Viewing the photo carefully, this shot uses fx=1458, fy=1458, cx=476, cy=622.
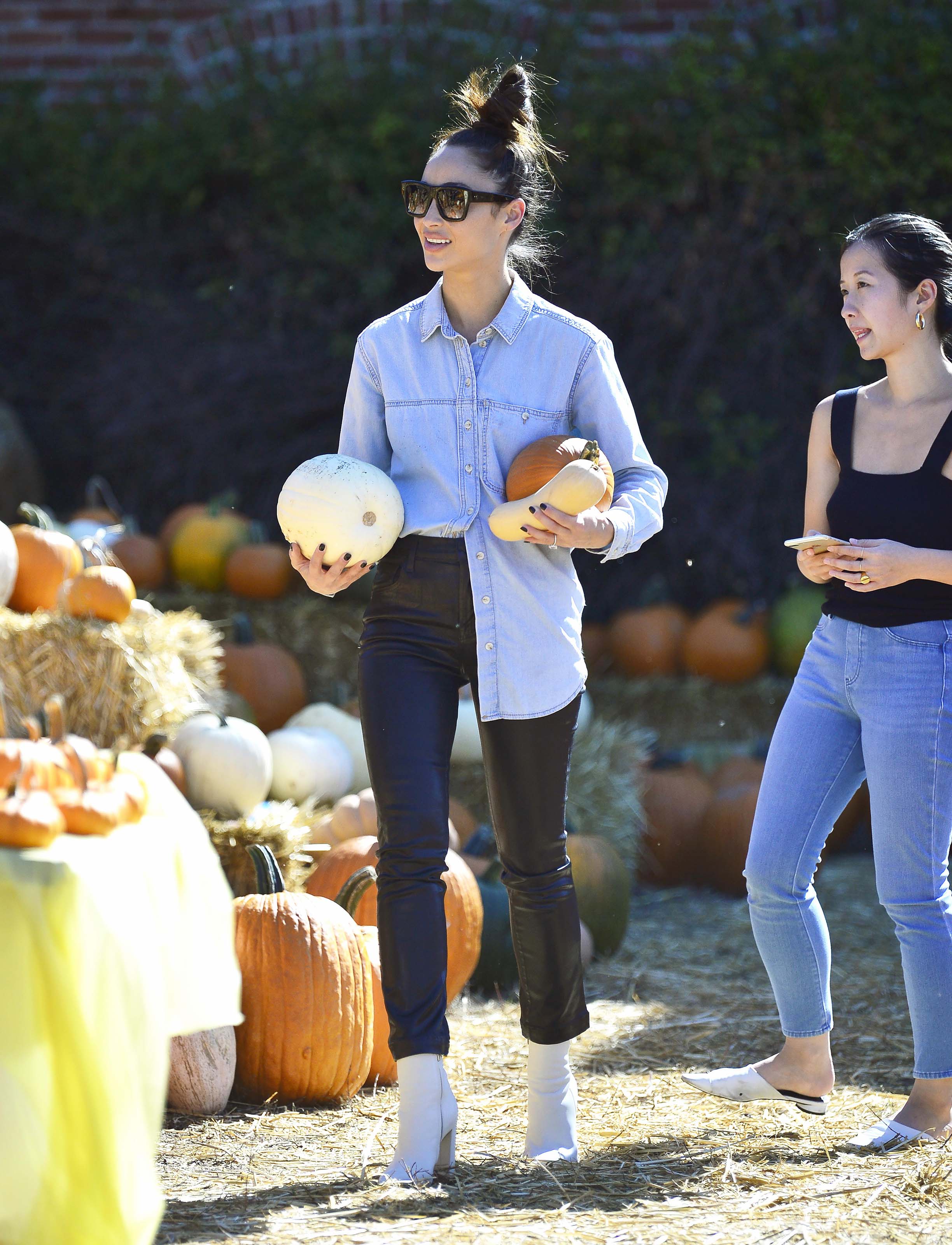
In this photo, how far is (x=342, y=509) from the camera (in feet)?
9.05

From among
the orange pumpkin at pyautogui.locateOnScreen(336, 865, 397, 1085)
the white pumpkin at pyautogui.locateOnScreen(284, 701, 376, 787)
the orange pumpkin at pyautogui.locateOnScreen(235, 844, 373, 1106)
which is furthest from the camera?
the white pumpkin at pyautogui.locateOnScreen(284, 701, 376, 787)

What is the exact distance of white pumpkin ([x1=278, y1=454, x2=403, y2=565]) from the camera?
2768 mm

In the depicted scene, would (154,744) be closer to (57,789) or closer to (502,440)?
(502,440)

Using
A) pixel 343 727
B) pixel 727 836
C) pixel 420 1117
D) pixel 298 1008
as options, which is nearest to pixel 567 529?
pixel 420 1117

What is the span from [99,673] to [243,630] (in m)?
1.35

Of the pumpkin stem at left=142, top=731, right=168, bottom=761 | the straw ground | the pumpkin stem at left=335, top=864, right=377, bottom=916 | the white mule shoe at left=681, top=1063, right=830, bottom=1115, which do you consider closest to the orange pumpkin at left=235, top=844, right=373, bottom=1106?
the straw ground

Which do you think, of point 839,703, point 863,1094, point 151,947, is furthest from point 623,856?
point 151,947

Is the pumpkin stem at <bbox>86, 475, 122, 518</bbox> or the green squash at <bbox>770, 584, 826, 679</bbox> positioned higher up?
the pumpkin stem at <bbox>86, 475, 122, 518</bbox>

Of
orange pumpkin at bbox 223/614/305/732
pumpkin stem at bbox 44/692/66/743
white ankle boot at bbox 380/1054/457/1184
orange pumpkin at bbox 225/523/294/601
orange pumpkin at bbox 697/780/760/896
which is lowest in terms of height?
orange pumpkin at bbox 697/780/760/896

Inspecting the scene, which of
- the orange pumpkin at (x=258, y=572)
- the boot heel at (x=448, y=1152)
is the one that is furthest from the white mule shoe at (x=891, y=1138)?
the orange pumpkin at (x=258, y=572)

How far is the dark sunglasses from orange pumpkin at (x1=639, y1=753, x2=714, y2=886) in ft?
10.9

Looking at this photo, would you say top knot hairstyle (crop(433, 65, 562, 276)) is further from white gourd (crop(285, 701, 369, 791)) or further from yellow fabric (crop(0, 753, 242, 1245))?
white gourd (crop(285, 701, 369, 791))

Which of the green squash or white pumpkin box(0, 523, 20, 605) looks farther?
the green squash

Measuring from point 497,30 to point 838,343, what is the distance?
218cm
